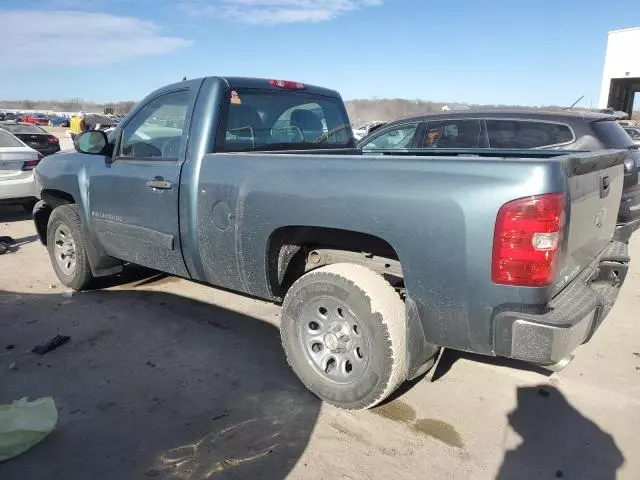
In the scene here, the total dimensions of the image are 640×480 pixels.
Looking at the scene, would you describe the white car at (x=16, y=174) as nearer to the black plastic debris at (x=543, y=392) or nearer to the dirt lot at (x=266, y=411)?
the dirt lot at (x=266, y=411)

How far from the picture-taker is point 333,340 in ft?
10.3

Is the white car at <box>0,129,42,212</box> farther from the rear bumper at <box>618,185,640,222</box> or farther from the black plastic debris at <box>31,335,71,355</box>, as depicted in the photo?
the rear bumper at <box>618,185,640,222</box>

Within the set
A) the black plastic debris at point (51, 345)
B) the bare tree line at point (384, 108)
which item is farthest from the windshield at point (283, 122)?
the bare tree line at point (384, 108)

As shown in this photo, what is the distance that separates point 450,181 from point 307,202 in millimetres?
840

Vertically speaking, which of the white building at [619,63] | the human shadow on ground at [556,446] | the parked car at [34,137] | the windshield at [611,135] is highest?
the white building at [619,63]

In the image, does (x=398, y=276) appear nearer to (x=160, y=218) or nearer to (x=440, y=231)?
(x=440, y=231)

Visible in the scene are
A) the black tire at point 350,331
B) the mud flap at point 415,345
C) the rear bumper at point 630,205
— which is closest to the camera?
the mud flap at point 415,345

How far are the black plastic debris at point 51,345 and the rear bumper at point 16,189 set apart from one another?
5.16 metres

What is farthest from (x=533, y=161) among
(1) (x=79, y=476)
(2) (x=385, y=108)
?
(2) (x=385, y=108)

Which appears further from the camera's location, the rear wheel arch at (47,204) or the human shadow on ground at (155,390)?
the rear wheel arch at (47,204)

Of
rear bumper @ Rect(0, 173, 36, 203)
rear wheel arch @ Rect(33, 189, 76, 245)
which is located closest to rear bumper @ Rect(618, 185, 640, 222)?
rear wheel arch @ Rect(33, 189, 76, 245)

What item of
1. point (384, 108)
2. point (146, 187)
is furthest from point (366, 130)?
point (384, 108)

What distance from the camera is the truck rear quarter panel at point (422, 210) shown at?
94.2 inches

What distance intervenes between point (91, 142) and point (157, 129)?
0.61 metres
